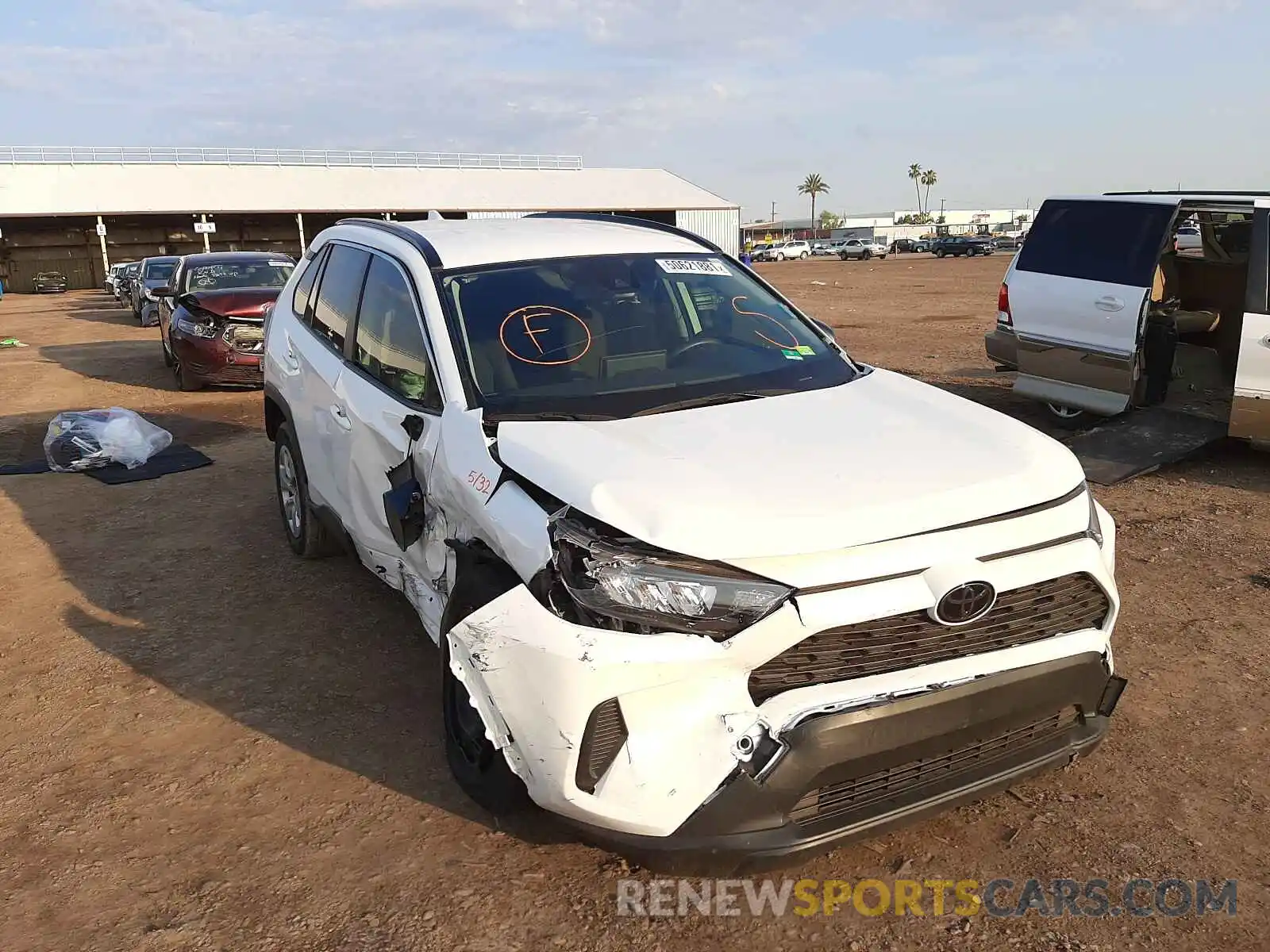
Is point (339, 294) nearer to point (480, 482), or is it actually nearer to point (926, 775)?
point (480, 482)

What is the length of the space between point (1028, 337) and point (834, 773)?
6505 millimetres

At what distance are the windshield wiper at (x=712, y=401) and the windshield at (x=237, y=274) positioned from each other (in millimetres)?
10730

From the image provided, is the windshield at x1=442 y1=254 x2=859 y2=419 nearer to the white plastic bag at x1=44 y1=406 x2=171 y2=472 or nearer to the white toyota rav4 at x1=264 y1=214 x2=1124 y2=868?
the white toyota rav4 at x1=264 y1=214 x2=1124 y2=868

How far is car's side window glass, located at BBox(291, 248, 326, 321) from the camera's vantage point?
5.32 metres

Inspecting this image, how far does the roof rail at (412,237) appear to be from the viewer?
3.93 m

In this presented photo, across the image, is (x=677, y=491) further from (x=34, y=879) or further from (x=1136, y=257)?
(x=1136, y=257)

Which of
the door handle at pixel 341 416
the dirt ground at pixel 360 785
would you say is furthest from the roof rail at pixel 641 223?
the dirt ground at pixel 360 785

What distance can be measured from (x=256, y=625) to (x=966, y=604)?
3.51m

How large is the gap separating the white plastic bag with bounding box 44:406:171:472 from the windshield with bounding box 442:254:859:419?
5.48 metres

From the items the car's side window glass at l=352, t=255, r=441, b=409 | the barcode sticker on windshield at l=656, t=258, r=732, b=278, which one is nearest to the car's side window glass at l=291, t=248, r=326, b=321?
the car's side window glass at l=352, t=255, r=441, b=409

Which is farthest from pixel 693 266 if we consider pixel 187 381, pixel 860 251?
pixel 860 251

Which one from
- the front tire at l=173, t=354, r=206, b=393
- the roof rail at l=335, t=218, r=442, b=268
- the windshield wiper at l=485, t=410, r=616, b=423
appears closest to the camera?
the windshield wiper at l=485, t=410, r=616, b=423

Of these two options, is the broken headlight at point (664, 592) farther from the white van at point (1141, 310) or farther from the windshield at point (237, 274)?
the windshield at point (237, 274)

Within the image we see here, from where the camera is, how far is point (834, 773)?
2449 millimetres
